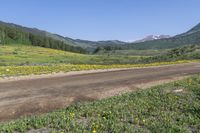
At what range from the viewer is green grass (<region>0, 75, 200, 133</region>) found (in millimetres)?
10984

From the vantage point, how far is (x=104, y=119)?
11984mm

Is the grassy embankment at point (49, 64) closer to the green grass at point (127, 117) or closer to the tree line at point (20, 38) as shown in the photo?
the green grass at point (127, 117)

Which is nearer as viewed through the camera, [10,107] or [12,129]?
[12,129]

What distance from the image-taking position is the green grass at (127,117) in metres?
11.0

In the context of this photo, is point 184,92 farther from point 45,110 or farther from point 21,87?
point 21,87

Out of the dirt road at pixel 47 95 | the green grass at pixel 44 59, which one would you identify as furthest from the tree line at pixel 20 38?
the dirt road at pixel 47 95

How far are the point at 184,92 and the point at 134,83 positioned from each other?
6790 mm

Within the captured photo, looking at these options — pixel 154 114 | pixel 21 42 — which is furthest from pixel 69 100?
pixel 21 42

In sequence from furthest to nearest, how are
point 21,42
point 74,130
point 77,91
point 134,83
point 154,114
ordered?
1. point 21,42
2. point 134,83
3. point 77,91
4. point 154,114
5. point 74,130

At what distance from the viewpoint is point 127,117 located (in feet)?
41.4

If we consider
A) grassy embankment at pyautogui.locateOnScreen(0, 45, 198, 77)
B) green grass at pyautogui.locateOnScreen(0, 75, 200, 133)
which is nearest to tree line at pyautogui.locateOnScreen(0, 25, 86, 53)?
grassy embankment at pyautogui.locateOnScreen(0, 45, 198, 77)

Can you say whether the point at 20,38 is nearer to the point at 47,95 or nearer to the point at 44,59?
the point at 44,59

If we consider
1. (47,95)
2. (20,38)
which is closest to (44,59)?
(47,95)

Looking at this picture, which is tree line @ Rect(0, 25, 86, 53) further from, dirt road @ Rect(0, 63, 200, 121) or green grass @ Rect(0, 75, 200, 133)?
green grass @ Rect(0, 75, 200, 133)
